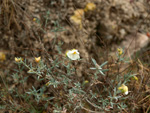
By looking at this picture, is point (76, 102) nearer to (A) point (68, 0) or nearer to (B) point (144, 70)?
(B) point (144, 70)

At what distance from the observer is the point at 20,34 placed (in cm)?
205

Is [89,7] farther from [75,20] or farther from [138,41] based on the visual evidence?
[138,41]

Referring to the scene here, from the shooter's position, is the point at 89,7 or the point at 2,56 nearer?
the point at 2,56

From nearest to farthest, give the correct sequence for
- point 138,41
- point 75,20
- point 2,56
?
point 2,56
point 75,20
point 138,41

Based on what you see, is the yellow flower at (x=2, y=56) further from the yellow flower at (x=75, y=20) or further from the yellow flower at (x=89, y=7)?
the yellow flower at (x=89, y=7)

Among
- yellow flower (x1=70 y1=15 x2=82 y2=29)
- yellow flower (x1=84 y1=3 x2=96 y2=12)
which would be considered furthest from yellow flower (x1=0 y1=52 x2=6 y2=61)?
yellow flower (x1=84 y1=3 x2=96 y2=12)

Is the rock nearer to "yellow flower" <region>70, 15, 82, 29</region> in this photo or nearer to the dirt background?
the dirt background

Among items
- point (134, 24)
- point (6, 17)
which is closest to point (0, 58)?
point (6, 17)

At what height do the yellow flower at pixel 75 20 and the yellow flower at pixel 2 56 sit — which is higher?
the yellow flower at pixel 75 20

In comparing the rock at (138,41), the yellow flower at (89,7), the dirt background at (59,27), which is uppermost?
the yellow flower at (89,7)

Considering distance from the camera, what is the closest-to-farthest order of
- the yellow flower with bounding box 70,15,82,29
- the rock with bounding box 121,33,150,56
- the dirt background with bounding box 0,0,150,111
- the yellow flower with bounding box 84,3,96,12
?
the dirt background with bounding box 0,0,150,111
the yellow flower with bounding box 70,15,82,29
the yellow flower with bounding box 84,3,96,12
the rock with bounding box 121,33,150,56

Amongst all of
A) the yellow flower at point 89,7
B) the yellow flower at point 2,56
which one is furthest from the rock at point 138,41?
the yellow flower at point 2,56

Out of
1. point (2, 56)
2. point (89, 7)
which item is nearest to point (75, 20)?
point (89, 7)

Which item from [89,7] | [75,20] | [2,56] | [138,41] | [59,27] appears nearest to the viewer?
[59,27]
